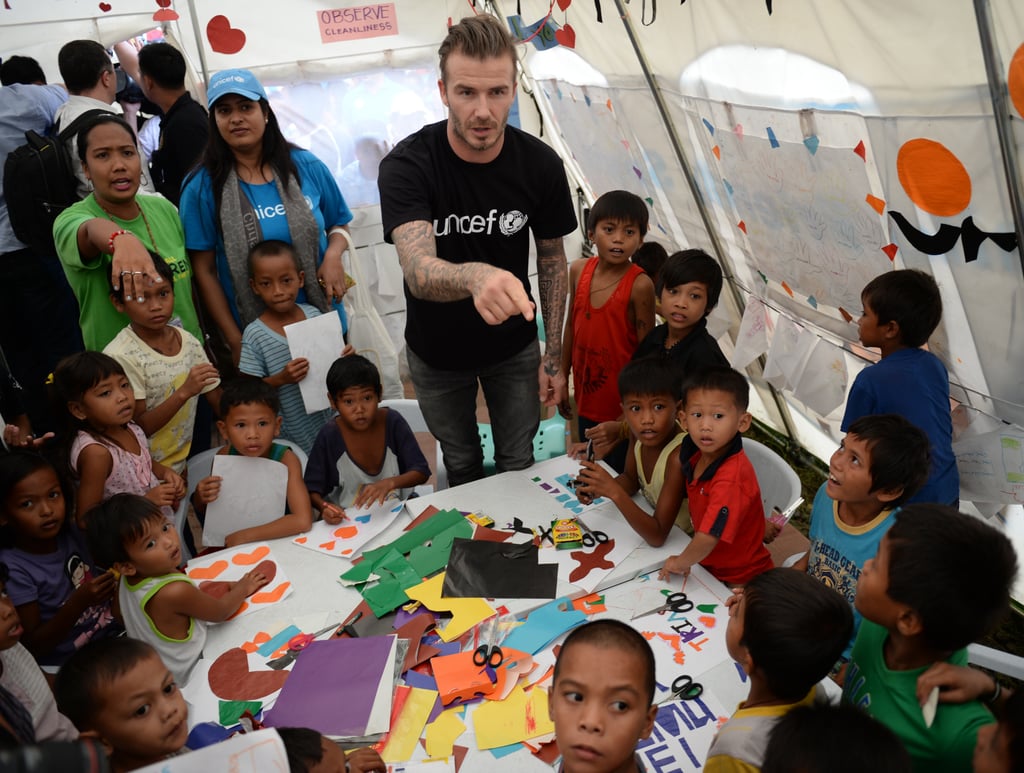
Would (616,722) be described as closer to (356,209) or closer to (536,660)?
(536,660)

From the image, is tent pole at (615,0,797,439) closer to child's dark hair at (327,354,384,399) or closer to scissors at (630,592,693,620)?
child's dark hair at (327,354,384,399)

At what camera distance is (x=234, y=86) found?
2.48 metres

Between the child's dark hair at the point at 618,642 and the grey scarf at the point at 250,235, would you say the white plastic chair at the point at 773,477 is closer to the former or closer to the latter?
the child's dark hair at the point at 618,642

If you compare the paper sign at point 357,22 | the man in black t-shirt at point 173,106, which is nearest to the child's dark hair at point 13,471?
the man in black t-shirt at point 173,106

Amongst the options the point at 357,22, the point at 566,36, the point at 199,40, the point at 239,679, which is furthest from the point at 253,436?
the point at 357,22

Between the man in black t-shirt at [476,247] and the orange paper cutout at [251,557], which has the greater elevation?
the man in black t-shirt at [476,247]

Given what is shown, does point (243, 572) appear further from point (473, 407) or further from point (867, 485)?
point (867, 485)

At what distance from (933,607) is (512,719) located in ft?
2.66

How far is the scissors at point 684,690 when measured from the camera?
4.69 feet

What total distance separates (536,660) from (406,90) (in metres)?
4.36

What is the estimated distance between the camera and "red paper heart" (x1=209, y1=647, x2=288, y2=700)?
59.8 inches

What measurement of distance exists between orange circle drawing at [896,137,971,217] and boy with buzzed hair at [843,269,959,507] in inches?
9.3

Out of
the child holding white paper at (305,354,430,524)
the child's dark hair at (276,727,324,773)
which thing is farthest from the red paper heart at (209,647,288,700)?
the child holding white paper at (305,354,430,524)

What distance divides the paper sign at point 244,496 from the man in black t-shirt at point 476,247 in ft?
1.84
